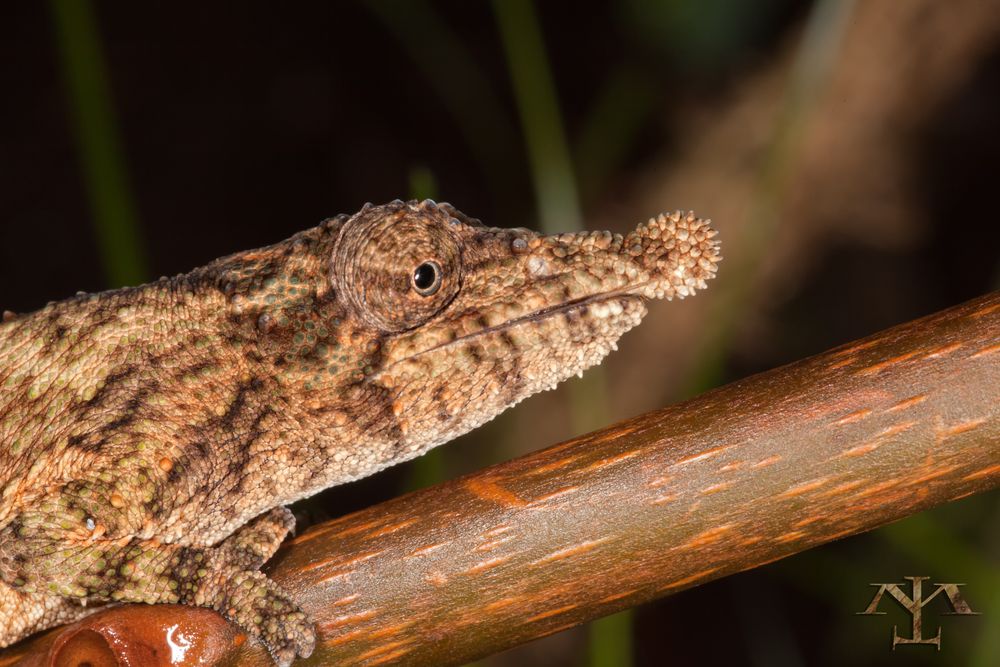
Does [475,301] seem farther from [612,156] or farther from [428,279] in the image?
[612,156]

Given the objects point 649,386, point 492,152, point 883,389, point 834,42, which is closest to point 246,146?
point 492,152

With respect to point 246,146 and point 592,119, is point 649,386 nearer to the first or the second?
point 592,119

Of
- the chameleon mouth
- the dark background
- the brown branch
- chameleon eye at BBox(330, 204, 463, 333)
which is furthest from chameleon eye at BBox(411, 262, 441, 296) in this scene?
the dark background

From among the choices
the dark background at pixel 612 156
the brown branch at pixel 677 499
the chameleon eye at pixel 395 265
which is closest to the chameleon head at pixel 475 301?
the chameleon eye at pixel 395 265

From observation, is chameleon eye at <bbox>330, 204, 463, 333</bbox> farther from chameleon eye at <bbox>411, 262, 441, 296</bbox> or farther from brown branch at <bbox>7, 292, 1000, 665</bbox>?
brown branch at <bbox>7, 292, 1000, 665</bbox>

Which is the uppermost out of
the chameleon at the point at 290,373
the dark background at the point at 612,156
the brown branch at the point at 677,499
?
the dark background at the point at 612,156

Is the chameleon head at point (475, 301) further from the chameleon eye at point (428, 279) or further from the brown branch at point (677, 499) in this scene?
the brown branch at point (677, 499)
